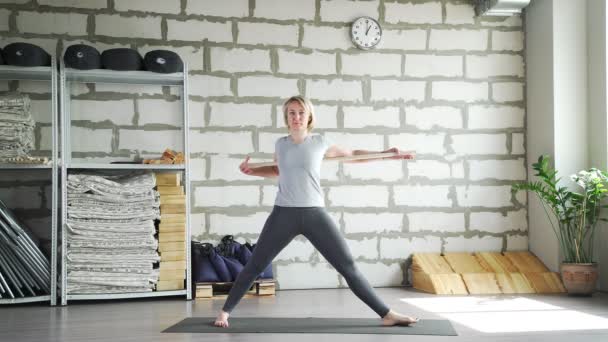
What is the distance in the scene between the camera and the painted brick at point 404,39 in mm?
5715

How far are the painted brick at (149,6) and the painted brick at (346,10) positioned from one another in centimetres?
126

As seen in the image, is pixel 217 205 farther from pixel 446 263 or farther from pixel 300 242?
pixel 446 263

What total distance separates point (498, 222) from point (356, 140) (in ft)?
4.97

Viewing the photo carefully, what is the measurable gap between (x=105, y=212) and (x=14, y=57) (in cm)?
128

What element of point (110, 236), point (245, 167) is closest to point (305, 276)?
point (110, 236)

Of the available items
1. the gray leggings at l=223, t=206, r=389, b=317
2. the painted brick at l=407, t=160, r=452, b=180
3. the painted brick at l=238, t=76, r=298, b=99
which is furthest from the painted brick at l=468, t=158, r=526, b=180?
the gray leggings at l=223, t=206, r=389, b=317

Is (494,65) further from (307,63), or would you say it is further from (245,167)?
(245,167)

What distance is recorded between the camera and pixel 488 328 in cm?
367

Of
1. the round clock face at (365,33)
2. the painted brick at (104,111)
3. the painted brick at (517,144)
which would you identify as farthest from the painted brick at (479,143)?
the painted brick at (104,111)

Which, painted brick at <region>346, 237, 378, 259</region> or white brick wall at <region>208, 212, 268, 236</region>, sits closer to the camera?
white brick wall at <region>208, 212, 268, 236</region>

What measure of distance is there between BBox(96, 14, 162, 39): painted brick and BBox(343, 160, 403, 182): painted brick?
1980 millimetres

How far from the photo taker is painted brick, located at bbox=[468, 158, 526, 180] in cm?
582

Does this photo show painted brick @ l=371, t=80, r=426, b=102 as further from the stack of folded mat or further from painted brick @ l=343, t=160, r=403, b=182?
the stack of folded mat

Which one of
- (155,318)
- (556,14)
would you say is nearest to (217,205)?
(155,318)
